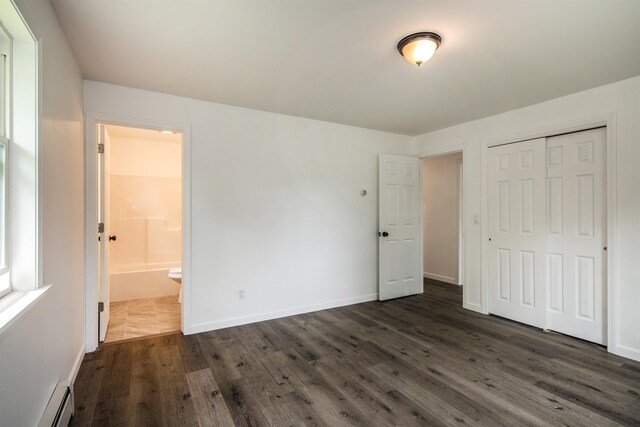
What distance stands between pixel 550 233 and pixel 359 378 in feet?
8.39

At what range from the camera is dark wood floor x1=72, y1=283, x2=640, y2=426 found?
1878mm

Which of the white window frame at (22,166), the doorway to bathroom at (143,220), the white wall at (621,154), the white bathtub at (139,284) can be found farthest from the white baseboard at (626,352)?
the white bathtub at (139,284)

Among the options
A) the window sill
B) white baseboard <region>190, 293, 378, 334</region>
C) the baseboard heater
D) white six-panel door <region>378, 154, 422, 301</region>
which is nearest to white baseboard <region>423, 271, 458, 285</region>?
white six-panel door <region>378, 154, 422, 301</region>

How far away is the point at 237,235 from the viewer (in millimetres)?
3359

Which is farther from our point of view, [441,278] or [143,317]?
[441,278]

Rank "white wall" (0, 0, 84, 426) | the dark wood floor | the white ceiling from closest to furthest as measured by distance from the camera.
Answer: "white wall" (0, 0, 84, 426) < the white ceiling < the dark wood floor

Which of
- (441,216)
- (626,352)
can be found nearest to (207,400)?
(626,352)

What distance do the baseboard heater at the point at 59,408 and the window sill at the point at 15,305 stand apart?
0.58m

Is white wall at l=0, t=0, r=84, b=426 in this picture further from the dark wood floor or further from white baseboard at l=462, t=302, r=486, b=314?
white baseboard at l=462, t=302, r=486, b=314


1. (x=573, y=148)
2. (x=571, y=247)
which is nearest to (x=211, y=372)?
(x=571, y=247)

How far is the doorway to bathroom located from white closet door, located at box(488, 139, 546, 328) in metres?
3.95

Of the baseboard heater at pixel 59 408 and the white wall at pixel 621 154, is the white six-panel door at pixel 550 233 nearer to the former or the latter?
the white wall at pixel 621 154

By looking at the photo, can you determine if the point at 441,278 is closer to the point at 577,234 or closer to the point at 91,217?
the point at 577,234

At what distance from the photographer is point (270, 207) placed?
3.55 meters
